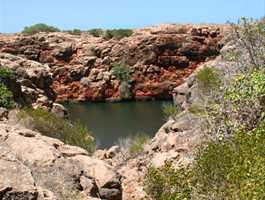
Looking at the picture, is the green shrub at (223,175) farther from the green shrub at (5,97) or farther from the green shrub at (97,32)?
the green shrub at (97,32)

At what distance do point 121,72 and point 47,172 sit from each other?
84.3 m

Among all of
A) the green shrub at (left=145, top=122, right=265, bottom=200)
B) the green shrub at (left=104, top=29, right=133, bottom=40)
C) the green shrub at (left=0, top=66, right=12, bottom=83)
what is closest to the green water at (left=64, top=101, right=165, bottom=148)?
the green shrub at (left=0, top=66, right=12, bottom=83)

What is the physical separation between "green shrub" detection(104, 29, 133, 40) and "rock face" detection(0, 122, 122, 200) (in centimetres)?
8692

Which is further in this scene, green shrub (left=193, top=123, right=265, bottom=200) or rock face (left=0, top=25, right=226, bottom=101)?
rock face (left=0, top=25, right=226, bottom=101)

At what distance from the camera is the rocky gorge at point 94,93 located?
1454 cm

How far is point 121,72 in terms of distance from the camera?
9856 cm

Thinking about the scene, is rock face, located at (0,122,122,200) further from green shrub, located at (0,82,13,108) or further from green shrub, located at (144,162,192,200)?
green shrub, located at (0,82,13,108)

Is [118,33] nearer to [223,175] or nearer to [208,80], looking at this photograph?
[208,80]

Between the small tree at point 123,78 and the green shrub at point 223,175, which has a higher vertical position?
the green shrub at point 223,175

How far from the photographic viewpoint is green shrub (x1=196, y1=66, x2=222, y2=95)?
100 ft

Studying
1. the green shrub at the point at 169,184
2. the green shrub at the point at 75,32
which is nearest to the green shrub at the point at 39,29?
the green shrub at the point at 75,32

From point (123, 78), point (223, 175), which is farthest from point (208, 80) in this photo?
point (123, 78)

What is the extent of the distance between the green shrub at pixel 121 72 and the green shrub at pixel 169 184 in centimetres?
8046

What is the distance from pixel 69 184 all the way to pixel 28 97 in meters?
21.7
